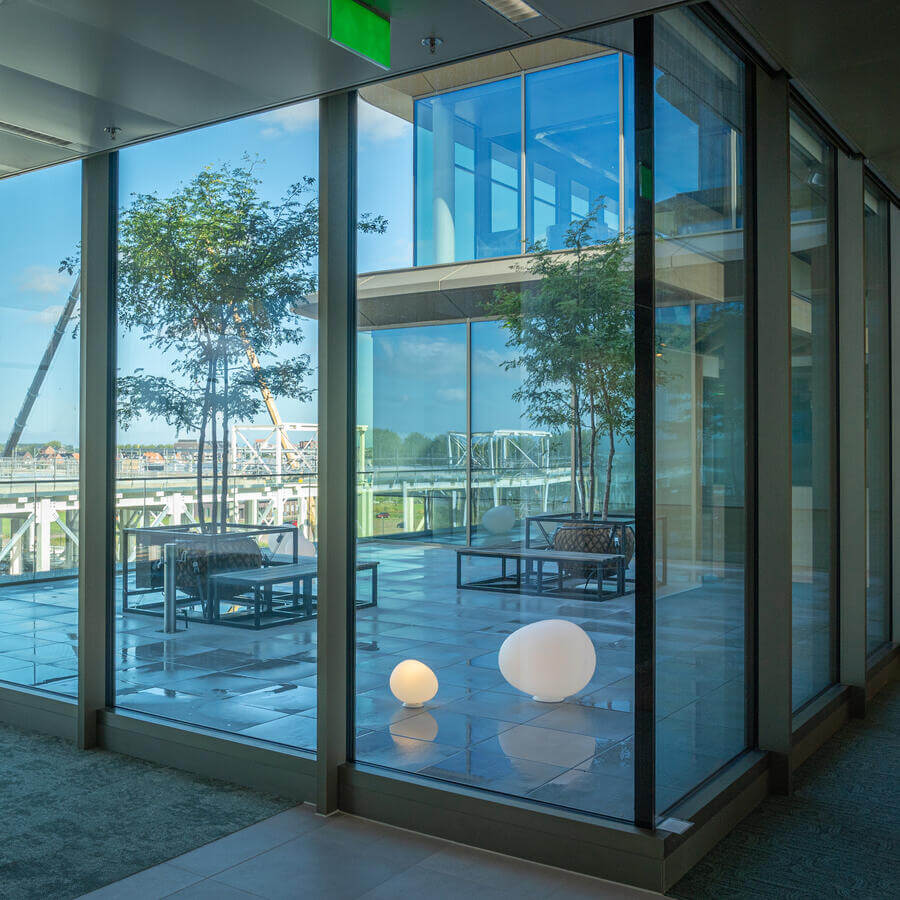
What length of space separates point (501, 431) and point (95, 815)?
2.24m

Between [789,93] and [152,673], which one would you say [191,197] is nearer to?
[152,673]

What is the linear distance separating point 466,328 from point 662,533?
3.46 feet

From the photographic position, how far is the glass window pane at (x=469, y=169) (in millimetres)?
3412

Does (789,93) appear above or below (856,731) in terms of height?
above

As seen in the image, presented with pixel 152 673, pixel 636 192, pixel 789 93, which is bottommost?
pixel 152 673

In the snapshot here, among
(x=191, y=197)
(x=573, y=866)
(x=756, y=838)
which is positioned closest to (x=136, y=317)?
(x=191, y=197)

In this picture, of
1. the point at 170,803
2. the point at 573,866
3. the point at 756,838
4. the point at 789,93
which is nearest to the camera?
the point at 573,866

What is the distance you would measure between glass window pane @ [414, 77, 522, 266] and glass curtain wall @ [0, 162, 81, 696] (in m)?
2.30

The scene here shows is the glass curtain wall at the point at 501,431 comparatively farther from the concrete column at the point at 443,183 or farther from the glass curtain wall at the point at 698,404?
the glass curtain wall at the point at 698,404

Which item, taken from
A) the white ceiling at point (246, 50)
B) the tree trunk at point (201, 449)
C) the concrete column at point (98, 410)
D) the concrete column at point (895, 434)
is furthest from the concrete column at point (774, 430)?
the concrete column at point (98, 410)

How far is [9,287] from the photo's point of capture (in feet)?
17.5

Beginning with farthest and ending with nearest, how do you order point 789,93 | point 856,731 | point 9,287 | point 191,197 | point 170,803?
point 9,287
point 856,731
point 191,197
point 789,93
point 170,803

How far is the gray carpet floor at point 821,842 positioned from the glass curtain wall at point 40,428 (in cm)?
338

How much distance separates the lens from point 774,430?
4.00m
